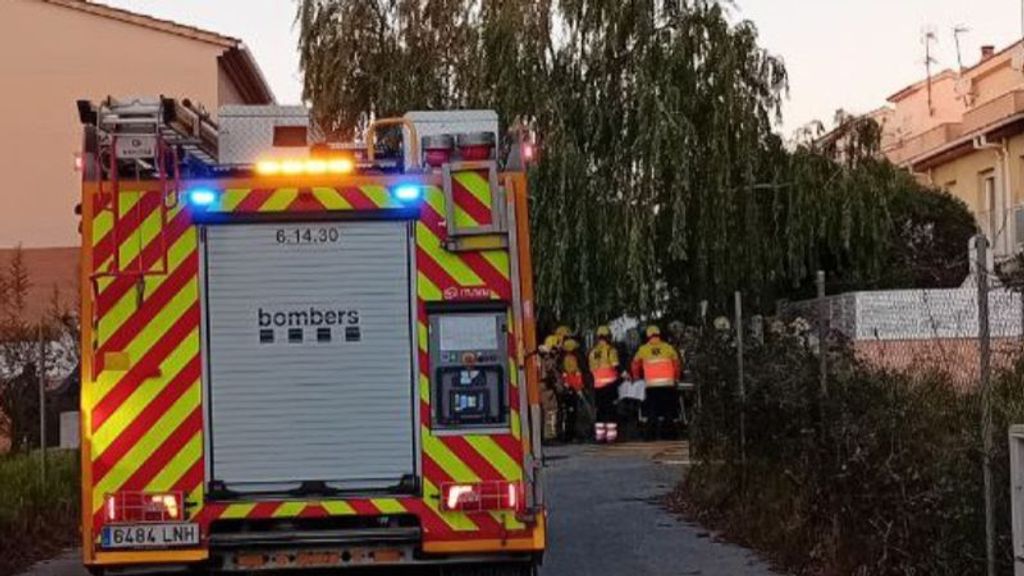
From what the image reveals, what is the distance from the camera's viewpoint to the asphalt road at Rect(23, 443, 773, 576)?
35.9ft

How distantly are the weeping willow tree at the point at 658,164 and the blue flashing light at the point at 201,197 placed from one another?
15.6 metres

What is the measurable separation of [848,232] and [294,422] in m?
18.1

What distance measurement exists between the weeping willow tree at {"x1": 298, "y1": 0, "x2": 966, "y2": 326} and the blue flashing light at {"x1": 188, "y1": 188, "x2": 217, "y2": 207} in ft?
51.1

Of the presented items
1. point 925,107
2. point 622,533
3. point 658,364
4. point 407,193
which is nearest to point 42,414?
point 622,533

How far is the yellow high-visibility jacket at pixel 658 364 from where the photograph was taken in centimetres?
2262

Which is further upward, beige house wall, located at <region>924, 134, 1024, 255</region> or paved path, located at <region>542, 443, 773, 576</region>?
beige house wall, located at <region>924, 134, 1024, 255</region>

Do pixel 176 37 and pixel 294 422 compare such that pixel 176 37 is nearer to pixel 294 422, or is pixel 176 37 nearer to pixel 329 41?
pixel 329 41

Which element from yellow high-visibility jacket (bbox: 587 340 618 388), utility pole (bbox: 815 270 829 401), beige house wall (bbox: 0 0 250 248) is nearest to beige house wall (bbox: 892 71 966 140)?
beige house wall (bbox: 0 0 250 248)

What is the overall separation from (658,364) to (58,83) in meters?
21.2

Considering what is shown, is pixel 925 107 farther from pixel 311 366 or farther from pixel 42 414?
pixel 311 366

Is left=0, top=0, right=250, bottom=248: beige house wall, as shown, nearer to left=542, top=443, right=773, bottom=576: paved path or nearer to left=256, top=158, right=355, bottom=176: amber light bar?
left=542, top=443, right=773, bottom=576: paved path

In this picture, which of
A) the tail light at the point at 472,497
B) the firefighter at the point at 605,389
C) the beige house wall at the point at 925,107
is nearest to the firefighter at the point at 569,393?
the firefighter at the point at 605,389

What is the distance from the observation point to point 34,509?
13320 millimetres

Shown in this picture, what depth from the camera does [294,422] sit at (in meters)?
8.15
